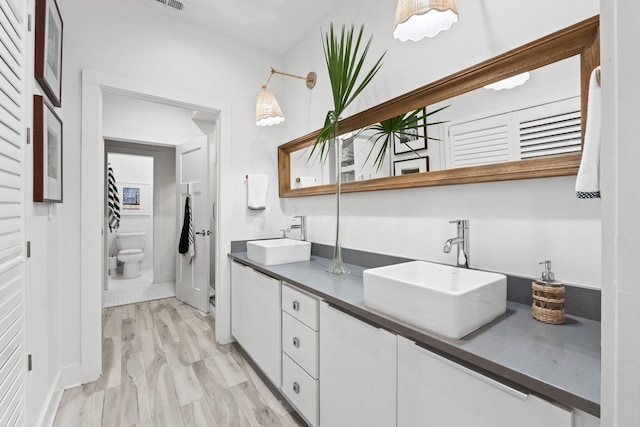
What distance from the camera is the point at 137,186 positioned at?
541 cm

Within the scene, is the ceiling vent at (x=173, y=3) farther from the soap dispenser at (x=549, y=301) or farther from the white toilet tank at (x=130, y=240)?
the white toilet tank at (x=130, y=240)

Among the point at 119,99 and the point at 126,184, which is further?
the point at 126,184

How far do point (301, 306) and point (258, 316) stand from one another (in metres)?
0.59

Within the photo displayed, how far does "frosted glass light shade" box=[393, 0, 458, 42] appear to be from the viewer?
1.06m

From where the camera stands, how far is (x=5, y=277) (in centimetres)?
96

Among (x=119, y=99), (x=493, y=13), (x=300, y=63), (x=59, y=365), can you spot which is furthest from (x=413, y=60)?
(x=119, y=99)

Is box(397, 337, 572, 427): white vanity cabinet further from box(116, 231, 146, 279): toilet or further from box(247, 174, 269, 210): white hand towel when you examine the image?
box(116, 231, 146, 279): toilet

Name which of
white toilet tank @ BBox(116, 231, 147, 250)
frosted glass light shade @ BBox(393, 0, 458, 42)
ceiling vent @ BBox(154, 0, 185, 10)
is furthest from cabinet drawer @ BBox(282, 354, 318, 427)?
white toilet tank @ BBox(116, 231, 147, 250)

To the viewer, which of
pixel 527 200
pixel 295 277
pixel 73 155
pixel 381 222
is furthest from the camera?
pixel 73 155

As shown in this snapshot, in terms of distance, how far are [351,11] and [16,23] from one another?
175 cm

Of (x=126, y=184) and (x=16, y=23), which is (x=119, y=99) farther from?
(x=16, y=23)

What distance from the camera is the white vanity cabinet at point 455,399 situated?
2.14 ft

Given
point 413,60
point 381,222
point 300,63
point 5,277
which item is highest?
point 300,63

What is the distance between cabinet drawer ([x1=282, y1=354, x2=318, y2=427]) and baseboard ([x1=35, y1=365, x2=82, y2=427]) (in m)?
1.18
